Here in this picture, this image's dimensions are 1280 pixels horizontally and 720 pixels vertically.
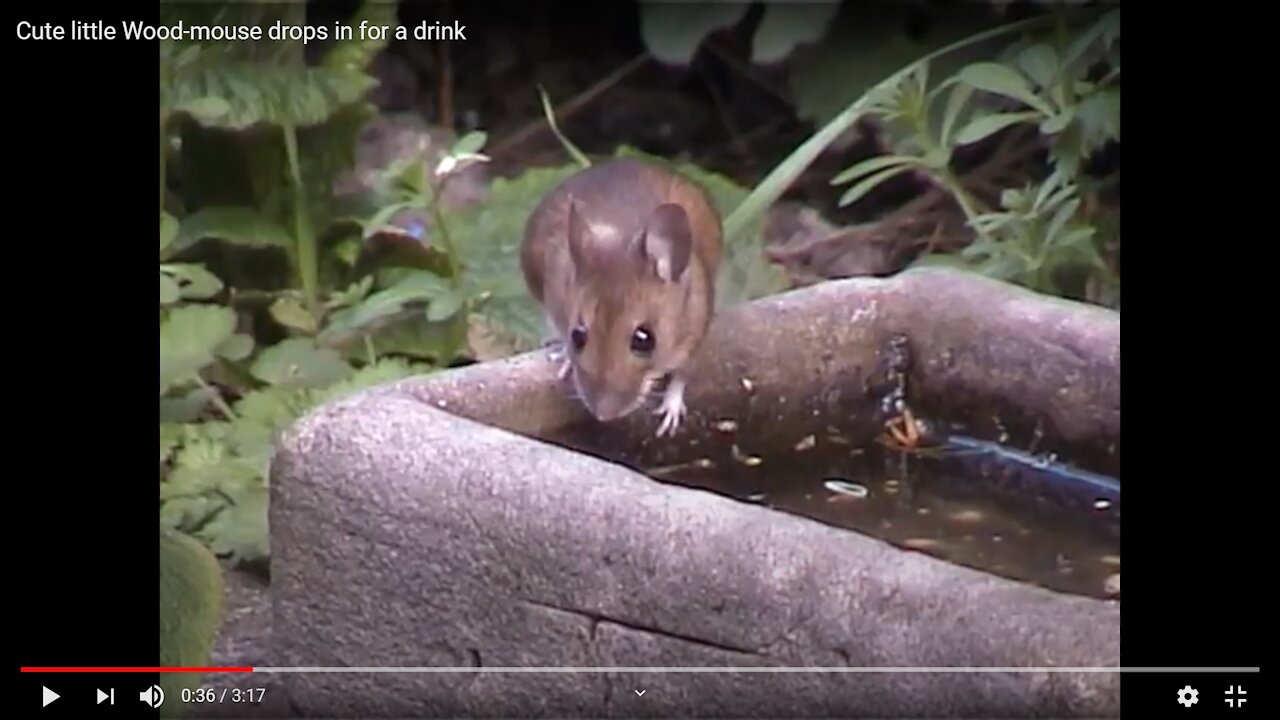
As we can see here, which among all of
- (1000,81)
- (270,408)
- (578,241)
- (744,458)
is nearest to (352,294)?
(270,408)

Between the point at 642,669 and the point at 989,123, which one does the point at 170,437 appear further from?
the point at 989,123

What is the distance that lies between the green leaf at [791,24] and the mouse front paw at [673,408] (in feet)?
0.79

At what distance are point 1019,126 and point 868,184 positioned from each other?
130mm

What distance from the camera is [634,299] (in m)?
1.32

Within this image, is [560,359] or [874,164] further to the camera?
[874,164]

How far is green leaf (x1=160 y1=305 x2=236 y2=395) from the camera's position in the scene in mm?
1381

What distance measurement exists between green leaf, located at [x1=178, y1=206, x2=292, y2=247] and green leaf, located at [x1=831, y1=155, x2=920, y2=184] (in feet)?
1.36

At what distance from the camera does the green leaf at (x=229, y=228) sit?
4.99ft
